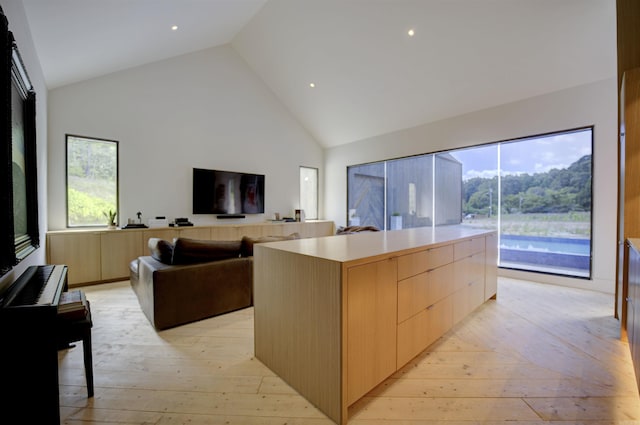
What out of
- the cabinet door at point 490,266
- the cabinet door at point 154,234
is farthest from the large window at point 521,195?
the cabinet door at point 154,234

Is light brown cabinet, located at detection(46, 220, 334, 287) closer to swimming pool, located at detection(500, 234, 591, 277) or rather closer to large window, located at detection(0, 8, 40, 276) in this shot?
large window, located at detection(0, 8, 40, 276)

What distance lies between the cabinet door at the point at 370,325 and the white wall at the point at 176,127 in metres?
4.70

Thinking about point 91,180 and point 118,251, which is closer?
point 118,251

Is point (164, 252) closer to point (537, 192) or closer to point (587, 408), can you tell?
point (587, 408)

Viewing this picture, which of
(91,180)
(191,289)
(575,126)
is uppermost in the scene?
(575,126)

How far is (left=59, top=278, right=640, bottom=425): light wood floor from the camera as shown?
149cm

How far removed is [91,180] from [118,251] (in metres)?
1.27

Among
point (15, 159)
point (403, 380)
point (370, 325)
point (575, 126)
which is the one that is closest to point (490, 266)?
point (403, 380)

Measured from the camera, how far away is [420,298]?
75.5 inches

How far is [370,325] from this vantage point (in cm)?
152

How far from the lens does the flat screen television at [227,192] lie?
5.42 metres

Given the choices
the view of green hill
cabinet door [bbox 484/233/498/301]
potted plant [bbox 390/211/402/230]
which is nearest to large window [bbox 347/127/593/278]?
the view of green hill

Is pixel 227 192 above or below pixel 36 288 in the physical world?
above

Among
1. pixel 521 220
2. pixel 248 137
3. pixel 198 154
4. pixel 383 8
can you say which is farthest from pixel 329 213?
pixel 383 8
